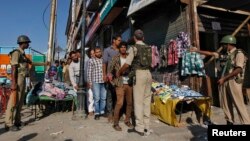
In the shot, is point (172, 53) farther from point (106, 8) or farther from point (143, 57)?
point (106, 8)

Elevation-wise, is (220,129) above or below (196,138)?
above

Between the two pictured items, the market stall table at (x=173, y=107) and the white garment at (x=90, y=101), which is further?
the white garment at (x=90, y=101)

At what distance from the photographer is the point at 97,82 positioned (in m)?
7.80

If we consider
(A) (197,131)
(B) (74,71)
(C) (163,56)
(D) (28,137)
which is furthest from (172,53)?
(D) (28,137)

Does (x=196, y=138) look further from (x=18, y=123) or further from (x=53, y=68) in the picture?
(x=53, y=68)

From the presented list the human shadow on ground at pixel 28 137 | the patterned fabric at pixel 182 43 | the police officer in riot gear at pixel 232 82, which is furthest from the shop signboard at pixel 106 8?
the police officer in riot gear at pixel 232 82

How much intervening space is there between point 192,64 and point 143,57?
9.71 feet

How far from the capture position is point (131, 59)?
600 centimetres

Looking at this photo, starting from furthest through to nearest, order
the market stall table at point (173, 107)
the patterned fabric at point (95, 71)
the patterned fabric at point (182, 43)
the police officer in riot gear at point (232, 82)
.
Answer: the patterned fabric at point (182, 43)
the patterned fabric at point (95, 71)
the market stall table at point (173, 107)
the police officer in riot gear at point (232, 82)

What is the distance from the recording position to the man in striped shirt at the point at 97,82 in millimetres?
7820

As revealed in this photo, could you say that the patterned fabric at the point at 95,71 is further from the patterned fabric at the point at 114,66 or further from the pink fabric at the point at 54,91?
the pink fabric at the point at 54,91

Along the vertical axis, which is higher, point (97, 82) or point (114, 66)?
point (114, 66)

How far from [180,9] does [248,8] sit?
7.44ft

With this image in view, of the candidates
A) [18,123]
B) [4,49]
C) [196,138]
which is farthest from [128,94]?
[4,49]
